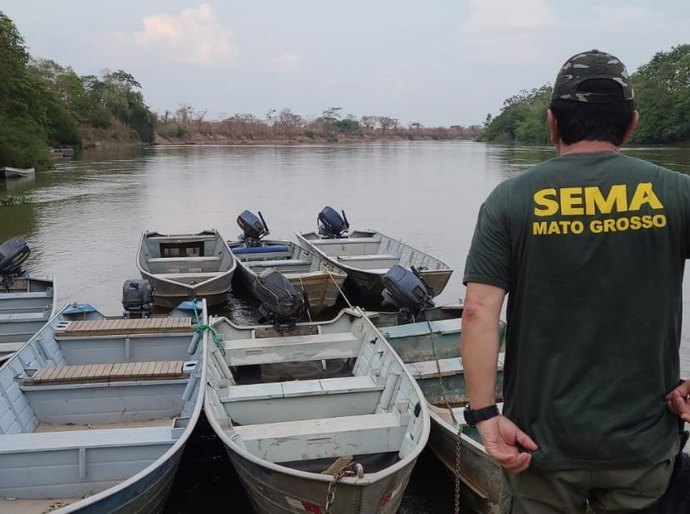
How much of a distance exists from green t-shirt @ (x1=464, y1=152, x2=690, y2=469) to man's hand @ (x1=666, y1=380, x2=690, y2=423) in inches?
1.0

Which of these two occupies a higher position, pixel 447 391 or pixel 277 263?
pixel 277 263

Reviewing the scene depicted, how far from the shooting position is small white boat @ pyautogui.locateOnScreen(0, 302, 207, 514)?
462cm

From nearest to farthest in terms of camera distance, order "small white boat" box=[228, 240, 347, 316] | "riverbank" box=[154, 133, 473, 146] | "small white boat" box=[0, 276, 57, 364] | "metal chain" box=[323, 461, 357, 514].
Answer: "metal chain" box=[323, 461, 357, 514] → "small white boat" box=[0, 276, 57, 364] → "small white boat" box=[228, 240, 347, 316] → "riverbank" box=[154, 133, 473, 146]

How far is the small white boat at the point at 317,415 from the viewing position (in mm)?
4191

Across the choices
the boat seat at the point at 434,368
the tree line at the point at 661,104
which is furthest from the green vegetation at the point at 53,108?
the tree line at the point at 661,104

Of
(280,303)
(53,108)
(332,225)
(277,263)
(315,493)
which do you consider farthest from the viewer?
(53,108)

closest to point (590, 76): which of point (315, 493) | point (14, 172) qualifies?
point (315, 493)

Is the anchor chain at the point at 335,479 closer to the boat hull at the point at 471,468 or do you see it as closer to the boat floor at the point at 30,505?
the boat hull at the point at 471,468

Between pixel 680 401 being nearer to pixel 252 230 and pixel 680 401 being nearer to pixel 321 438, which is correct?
pixel 321 438

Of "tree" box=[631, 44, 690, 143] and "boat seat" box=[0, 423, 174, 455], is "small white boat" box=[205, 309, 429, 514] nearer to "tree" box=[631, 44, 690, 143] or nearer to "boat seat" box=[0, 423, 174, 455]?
"boat seat" box=[0, 423, 174, 455]

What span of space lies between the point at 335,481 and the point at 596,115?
290 centimetres

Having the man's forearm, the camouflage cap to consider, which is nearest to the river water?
the man's forearm

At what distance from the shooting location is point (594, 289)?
1.92 meters

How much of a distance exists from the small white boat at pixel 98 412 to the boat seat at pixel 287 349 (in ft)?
1.46
